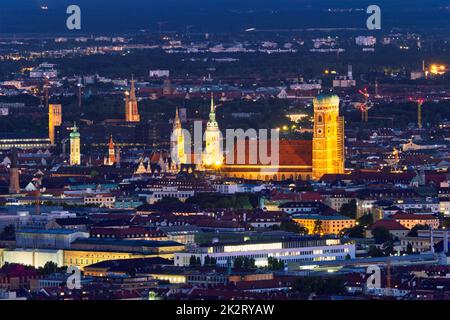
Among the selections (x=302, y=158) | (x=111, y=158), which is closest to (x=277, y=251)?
(x=302, y=158)

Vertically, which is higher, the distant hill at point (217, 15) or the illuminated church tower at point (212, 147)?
the distant hill at point (217, 15)

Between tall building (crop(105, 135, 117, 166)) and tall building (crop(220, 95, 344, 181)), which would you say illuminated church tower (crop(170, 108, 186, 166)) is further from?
tall building (crop(220, 95, 344, 181))

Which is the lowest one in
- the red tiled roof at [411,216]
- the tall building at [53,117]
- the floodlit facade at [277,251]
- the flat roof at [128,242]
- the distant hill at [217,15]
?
the floodlit facade at [277,251]

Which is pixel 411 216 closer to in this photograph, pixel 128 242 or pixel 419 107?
pixel 128 242

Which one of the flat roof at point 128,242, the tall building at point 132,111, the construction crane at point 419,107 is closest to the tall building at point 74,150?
the tall building at point 132,111

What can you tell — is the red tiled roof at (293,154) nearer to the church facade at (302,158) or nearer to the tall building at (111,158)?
the church facade at (302,158)
